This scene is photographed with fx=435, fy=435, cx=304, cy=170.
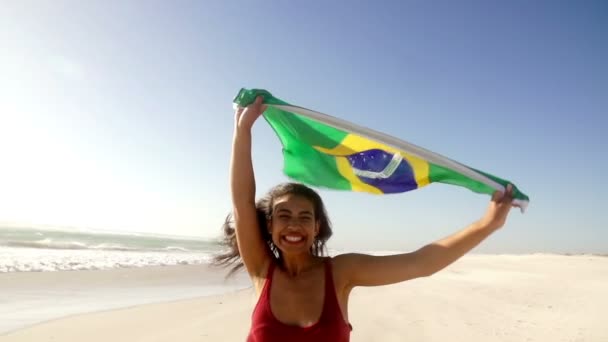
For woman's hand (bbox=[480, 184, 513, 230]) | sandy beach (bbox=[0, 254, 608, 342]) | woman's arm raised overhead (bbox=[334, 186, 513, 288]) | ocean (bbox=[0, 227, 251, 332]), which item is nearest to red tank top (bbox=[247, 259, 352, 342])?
woman's arm raised overhead (bbox=[334, 186, 513, 288])

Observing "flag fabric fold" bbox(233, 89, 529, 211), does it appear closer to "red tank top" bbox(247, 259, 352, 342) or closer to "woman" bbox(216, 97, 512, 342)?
"woman" bbox(216, 97, 512, 342)

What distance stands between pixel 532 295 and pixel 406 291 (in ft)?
11.2

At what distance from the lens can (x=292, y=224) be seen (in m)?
2.81

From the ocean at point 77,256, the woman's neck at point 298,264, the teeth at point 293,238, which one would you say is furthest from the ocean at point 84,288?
the teeth at point 293,238

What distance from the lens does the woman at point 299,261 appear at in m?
2.52

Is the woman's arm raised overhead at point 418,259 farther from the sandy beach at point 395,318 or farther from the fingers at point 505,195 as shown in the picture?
the sandy beach at point 395,318

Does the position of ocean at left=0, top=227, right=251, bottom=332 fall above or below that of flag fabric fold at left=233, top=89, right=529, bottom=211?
below

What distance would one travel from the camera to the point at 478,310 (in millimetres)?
9531

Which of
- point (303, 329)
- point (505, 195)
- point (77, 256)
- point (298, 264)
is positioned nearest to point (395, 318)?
point (505, 195)

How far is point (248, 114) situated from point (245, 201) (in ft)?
1.94

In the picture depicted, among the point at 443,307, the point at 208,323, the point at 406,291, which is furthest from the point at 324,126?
the point at 406,291

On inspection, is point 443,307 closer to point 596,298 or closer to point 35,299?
point 596,298

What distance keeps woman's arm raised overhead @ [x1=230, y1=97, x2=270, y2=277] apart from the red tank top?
0.32 meters

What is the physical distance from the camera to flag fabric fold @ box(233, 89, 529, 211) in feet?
10.8
